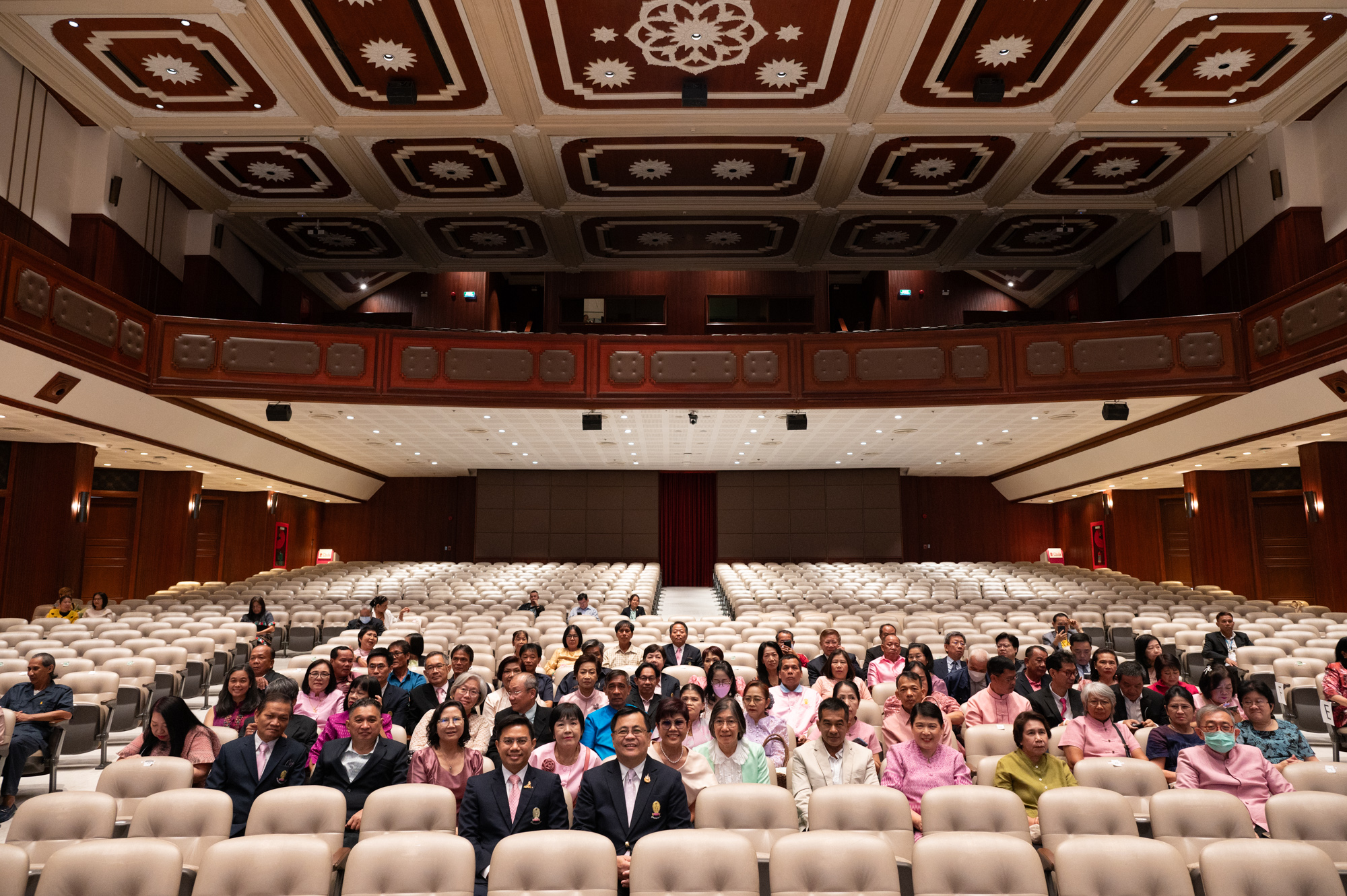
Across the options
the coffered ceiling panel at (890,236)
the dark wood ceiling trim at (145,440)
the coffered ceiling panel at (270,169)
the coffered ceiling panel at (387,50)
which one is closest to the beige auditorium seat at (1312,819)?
the coffered ceiling panel at (387,50)

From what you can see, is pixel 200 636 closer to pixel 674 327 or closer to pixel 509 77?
pixel 509 77

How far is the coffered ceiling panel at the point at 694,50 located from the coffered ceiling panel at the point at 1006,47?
35.3 inches

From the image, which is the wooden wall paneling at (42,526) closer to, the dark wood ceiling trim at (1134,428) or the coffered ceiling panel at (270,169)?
the coffered ceiling panel at (270,169)

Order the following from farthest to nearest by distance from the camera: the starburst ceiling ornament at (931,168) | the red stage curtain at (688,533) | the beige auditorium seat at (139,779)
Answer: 1. the red stage curtain at (688,533)
2. the starburst ceiling ornament at (931,168)
3. the beige auditorium seat at (139,779)

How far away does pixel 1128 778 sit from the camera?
419 centimetres

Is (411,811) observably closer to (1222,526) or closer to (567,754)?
(567,754)

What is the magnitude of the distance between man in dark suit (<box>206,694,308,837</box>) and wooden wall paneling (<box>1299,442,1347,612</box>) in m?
13.6

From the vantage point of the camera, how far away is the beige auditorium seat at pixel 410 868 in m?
2.96

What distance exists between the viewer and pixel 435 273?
55.0 feet

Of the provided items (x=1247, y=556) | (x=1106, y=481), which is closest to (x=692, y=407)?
(x=1106, y=481)

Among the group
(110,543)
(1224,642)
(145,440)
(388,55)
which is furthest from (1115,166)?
(110,543)

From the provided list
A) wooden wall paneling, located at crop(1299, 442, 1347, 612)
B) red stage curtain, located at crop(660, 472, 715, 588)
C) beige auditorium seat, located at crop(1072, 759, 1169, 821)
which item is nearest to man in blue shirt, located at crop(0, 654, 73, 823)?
beige auditorium seat, located at crop(1072, 759, 1169, 821)

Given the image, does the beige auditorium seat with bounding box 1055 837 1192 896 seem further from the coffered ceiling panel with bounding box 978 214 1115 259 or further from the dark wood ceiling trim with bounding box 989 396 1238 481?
the coffered ceiling panel with bounding box 978 214 1115 259

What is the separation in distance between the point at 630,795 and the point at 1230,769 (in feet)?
10.1
